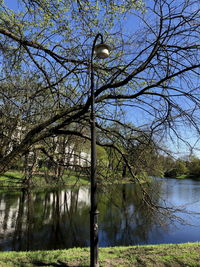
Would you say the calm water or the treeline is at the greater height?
the treeline

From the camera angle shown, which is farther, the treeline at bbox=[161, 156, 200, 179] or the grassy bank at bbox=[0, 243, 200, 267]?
the grassy bank at bbox=[0, 243, 200, 267]

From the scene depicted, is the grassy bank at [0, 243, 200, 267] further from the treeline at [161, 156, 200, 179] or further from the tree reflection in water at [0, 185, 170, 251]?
the treeline at [161, 156, 200, 179]

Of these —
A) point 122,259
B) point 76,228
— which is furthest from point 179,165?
point 76,228

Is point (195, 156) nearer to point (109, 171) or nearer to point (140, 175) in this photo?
point (140, 175)

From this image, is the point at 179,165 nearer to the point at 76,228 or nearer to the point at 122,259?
the point at 122,259

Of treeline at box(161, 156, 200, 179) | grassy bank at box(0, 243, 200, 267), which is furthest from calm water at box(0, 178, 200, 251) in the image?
grassy bank at box(0, 243, 200, 267)

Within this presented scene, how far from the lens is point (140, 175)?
6328mm

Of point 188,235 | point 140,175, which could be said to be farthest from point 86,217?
point 140,175

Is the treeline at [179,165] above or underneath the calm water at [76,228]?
above

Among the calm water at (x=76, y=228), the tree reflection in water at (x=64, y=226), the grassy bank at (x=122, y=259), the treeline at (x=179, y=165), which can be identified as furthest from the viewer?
the tree reflection in water at (x=64, y=226)

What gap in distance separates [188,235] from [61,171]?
7.84 m

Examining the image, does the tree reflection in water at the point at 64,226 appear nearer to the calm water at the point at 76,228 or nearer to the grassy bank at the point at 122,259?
the calm water at the point at 76,228

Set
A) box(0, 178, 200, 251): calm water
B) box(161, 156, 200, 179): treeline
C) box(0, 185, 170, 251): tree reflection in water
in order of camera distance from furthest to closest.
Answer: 1. box(0, 185, 170, 251): tree reflection in water
2. box(0, 178, 200, 251): calm water
3. box(161, 156, 200, 179): treeline

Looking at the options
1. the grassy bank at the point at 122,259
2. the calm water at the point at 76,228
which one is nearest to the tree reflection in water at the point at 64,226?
the calm water at the point at 76,228
